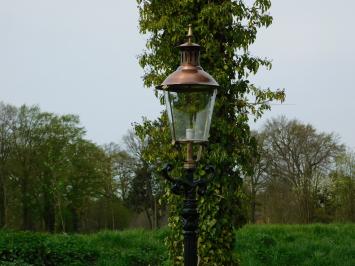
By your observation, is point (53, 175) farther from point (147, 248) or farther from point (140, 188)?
point (147, 248)

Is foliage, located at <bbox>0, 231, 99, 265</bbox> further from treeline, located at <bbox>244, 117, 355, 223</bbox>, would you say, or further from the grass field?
treeline, located at <bbox>244, 117, 355, 223</bbox>

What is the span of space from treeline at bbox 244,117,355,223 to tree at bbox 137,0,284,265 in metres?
22.9

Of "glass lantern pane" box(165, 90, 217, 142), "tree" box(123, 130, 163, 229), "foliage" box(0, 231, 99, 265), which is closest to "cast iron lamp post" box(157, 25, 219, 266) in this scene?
"glass lantern pane" box(165, 90, 217, 142)

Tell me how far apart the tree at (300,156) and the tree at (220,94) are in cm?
2417

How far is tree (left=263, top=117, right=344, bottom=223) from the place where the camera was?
3403cm

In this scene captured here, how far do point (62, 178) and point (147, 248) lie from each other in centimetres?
2141

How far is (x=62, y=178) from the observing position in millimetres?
35281

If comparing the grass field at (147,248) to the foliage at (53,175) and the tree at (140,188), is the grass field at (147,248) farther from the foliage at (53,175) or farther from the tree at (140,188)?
the tree at (140,188)

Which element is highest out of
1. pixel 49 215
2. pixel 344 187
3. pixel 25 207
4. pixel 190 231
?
pixel 344 187

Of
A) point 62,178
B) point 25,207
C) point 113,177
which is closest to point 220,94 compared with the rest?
point 62,178

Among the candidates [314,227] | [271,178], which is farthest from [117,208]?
[314,227]

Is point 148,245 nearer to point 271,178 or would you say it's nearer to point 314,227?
point 314,227

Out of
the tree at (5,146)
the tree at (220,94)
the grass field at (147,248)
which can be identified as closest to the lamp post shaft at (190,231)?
the tree at (220,94)

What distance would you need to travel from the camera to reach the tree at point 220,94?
32.0 ft
